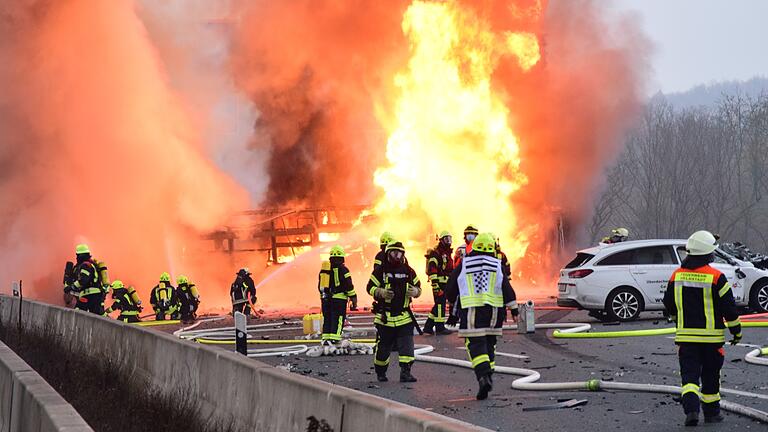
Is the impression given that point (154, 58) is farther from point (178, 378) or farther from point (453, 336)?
point (178, 378)

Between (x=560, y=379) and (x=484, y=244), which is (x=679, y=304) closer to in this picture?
(x=484, y=244)

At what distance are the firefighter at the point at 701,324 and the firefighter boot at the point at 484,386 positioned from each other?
2292mm

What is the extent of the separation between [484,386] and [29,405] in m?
5.44

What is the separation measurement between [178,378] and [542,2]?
27932 millimetres

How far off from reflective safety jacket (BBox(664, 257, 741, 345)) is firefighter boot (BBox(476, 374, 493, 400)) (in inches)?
90.4

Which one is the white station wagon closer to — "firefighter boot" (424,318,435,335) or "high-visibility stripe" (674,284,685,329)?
"firefighter boot" (424,318,435,335)

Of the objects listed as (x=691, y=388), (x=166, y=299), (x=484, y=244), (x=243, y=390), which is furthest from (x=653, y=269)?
(x=243, y=390)

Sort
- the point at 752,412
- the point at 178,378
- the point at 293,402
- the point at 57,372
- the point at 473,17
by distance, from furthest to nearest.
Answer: the point at 473,17 → the point at 57,372 → the point at 178,378 → the point at 752,412 → the point at 293,402

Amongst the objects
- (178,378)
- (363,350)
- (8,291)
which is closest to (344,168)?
(8,291)

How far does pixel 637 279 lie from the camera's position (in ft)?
68.1

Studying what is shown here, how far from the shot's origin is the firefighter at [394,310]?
13672 mm

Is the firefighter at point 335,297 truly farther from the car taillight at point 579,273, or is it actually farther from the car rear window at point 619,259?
the car rear window at point 619,259

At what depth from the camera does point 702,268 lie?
996 centimetres

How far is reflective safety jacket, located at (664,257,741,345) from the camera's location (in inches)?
384
